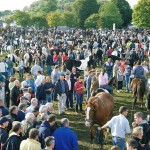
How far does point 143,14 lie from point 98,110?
149 ft

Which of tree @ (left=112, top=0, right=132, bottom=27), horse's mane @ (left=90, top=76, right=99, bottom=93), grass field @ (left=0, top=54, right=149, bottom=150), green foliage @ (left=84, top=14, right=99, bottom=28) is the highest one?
tree @ (left=112, top=0, right=132, bottom=27)

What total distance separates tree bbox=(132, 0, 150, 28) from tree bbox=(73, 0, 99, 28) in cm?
2157

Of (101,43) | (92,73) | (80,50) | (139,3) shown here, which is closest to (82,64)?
(80,50)

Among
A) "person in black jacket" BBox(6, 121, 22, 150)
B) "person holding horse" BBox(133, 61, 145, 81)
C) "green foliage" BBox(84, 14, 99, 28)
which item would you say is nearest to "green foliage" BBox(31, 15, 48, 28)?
"green foliage" BBox(84, 14, 99, 28)

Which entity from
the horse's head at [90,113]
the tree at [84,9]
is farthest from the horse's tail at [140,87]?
the tree at [84,9]

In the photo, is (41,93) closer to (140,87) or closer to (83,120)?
(83,120)

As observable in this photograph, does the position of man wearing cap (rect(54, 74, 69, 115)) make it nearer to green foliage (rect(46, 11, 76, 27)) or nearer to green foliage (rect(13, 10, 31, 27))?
green foliage (rect(13, 10, 31, 27))

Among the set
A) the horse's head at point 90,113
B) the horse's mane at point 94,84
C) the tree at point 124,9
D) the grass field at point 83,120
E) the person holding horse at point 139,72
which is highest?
the tree at point 124,9

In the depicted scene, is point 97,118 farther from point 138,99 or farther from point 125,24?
point 125,24

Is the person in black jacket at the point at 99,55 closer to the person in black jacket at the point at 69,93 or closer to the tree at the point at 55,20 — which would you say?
the person in black jacket at the point at 69,93

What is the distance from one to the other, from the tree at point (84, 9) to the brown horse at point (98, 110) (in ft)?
213

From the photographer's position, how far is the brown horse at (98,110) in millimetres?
10703

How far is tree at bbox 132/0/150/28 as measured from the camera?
2142 inches

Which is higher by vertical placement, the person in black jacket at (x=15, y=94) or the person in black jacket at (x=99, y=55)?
the person in black jacket at (x=99, y=55)
